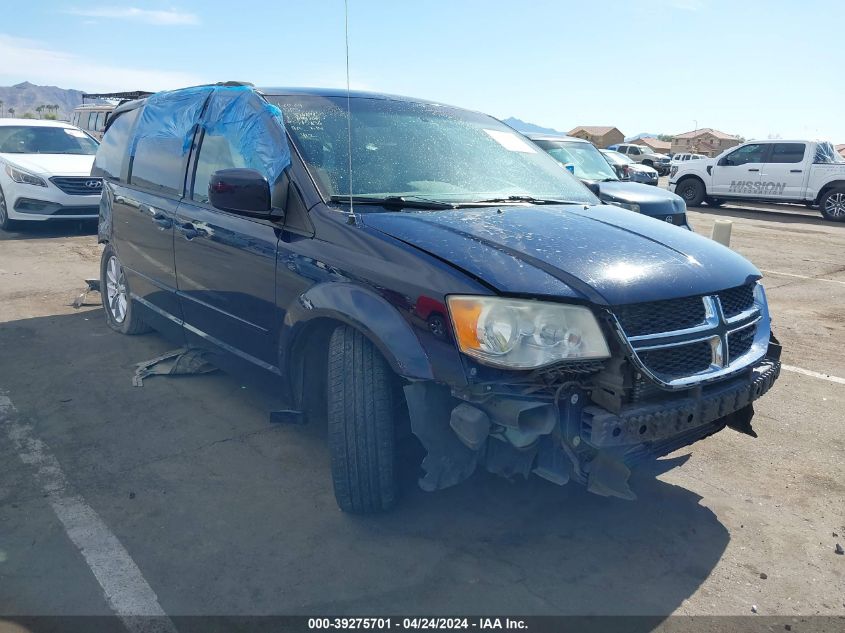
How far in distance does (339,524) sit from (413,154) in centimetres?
184

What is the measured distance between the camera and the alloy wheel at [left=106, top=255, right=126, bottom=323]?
549 cm

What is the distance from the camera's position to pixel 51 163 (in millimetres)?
10516

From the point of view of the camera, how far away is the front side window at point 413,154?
342cm

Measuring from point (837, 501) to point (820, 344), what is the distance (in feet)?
10.1

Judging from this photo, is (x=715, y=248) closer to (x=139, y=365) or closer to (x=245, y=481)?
(x=245, y=481)

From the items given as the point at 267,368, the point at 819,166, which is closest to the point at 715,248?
the point at 267,368

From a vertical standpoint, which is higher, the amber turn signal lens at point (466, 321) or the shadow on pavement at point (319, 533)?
the amber turn signal lens at point (466, 321)

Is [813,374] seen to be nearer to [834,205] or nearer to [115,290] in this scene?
[115,290]

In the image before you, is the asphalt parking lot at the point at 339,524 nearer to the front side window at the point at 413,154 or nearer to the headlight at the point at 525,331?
the headlight at the point at 525,331

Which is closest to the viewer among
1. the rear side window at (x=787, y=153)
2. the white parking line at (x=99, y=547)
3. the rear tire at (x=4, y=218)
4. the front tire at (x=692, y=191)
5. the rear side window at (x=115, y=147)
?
the white parking line at (x=99, y=547)

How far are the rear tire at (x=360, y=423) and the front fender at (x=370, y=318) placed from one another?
10cm

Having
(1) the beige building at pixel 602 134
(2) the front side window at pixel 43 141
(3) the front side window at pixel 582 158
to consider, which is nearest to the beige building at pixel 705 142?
(1) the beige building at pixel 602 134

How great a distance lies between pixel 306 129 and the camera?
138 inches

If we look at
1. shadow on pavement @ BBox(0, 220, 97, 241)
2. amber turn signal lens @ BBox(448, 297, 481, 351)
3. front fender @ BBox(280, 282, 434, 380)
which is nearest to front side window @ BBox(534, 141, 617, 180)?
shadow on pavement @ BBox(0, 220, 97, 241)
